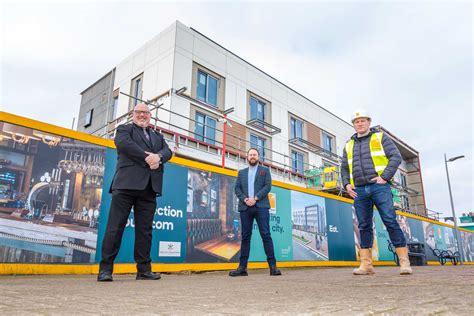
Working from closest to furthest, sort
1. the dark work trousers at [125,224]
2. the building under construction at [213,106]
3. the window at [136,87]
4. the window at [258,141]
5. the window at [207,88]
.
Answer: the dark work trousers at [125,224] → the building under construction at [213,106] → the window at [207,88] → the window at [136,87] → the window at [258,141]

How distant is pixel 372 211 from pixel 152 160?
2.34 meters

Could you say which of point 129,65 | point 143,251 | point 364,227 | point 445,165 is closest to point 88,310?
point 143,251

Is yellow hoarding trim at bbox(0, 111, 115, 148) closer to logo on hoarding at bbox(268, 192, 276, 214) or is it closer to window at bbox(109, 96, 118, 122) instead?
logo on hoarding at bbox(268, 192, 276, 214)

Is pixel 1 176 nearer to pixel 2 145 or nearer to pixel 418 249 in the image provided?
pixel 2 145

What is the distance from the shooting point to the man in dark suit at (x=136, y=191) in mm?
3016

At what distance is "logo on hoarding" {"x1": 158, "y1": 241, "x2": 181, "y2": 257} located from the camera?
15.6 feet

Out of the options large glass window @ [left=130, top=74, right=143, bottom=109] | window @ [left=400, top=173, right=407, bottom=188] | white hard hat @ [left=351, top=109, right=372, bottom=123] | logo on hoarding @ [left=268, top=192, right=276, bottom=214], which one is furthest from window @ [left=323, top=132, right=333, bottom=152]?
white hard hat @ [left=351, top=109, right=372, bottom=123]

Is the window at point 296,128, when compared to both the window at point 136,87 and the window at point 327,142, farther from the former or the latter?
the window at point 136,87

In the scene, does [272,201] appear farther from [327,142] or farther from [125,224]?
[327,142]

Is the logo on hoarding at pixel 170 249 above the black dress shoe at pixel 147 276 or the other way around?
above

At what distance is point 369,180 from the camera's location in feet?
12.0

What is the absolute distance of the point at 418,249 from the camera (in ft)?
35.1

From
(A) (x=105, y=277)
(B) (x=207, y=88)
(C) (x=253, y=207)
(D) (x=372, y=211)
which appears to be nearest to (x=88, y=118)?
(B) (x=207, y=88)

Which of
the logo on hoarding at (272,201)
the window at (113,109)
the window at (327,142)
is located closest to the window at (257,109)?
the window at (327,142)
